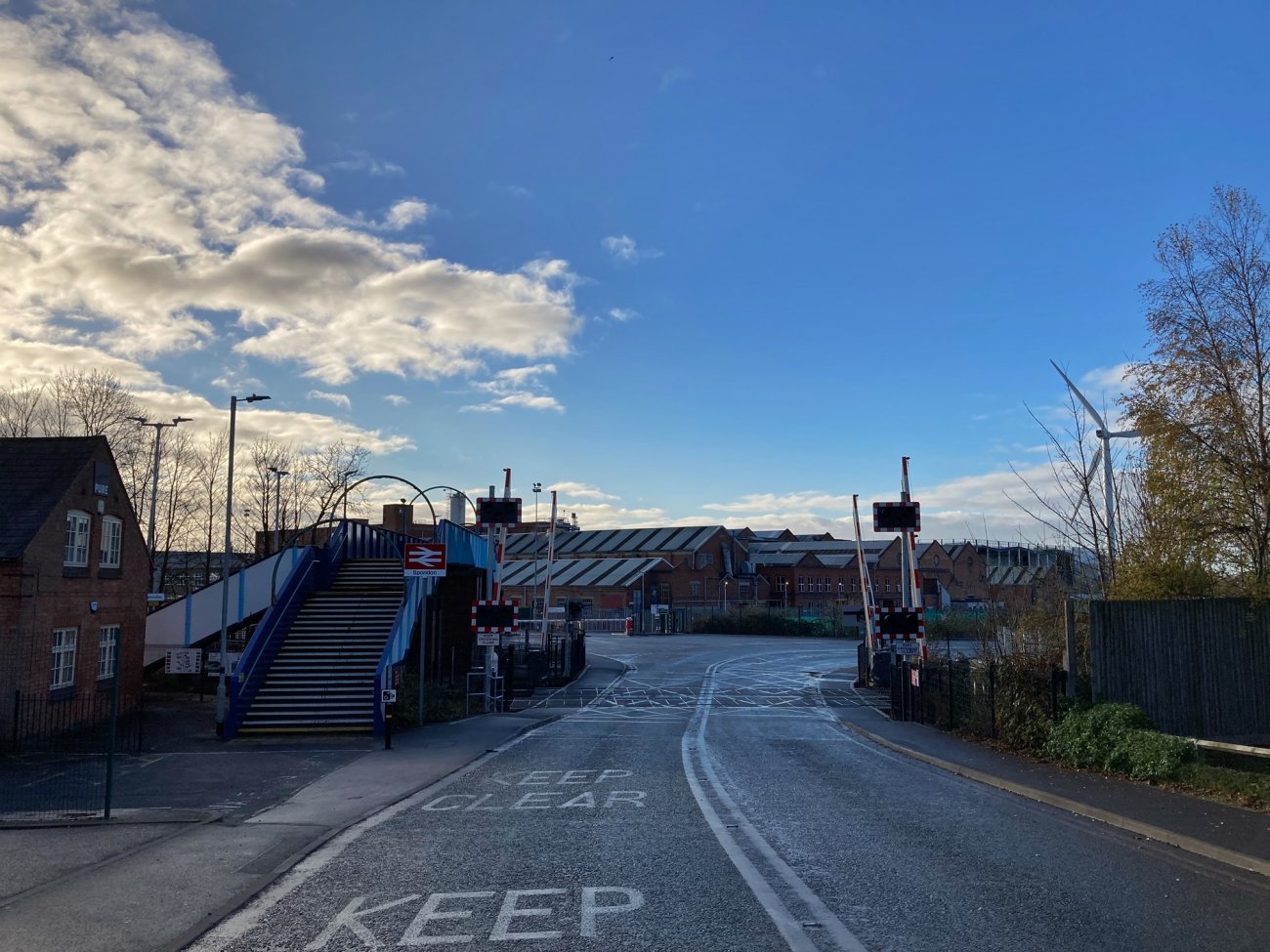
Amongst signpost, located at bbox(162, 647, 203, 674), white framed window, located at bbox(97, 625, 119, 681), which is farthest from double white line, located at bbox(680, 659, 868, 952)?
signpost, located at bbox(162, 647, 203, 674)

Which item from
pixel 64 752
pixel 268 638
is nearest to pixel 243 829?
pixel 64 752

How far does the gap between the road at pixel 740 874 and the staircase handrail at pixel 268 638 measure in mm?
7591

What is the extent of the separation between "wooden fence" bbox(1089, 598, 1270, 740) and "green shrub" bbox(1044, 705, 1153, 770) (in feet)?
2.90

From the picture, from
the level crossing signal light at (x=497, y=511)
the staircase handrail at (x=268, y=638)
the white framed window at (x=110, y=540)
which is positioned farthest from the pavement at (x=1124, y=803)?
the white framed window at (x=110, y=540)

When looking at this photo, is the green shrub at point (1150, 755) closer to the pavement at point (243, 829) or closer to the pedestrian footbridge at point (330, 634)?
the pavement at point (243, 829)

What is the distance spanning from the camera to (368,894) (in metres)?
8.27

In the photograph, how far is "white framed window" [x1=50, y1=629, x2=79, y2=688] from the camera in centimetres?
2245

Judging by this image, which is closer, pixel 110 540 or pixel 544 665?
pixel 110 540

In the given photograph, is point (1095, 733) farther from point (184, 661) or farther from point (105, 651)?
point (184, 661)

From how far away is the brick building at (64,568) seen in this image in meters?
20.8

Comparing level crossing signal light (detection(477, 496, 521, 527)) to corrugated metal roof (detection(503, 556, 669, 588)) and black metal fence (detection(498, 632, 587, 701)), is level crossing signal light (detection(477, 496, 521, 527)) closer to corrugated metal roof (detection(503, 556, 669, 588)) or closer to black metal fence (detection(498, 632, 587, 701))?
black metal fence (detection(498, 632, 587, 701))

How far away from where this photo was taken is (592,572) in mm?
91812

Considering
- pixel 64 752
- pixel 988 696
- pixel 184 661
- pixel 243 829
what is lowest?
pixel 64 752

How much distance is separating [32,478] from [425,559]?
30.5 ft
